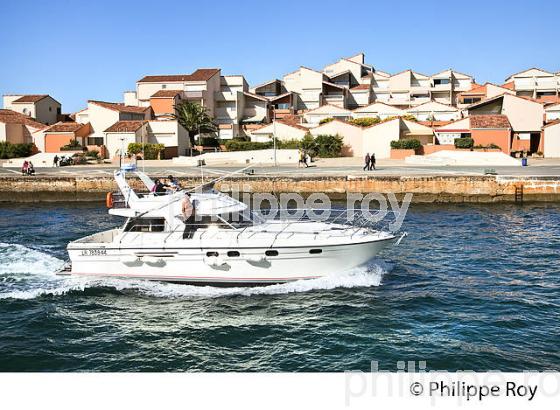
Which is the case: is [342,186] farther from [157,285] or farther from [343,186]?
[157,285]

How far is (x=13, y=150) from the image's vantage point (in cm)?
6347

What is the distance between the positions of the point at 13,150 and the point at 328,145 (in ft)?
111

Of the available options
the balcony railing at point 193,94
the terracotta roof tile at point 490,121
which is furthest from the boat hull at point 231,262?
the balcony railing at point 193,94

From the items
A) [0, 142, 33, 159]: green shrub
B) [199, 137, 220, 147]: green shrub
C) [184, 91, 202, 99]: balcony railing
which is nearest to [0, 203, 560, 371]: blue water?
[0, 142, 33, 159]: green shrub

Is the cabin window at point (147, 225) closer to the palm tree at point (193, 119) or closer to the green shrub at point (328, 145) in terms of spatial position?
the green shrub at point (328, 145)

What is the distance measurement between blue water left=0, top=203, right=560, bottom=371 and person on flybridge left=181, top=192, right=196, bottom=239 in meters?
1.67

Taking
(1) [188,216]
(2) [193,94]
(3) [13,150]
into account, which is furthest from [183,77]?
(1) [188,216]

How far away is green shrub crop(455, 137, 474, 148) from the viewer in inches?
2272

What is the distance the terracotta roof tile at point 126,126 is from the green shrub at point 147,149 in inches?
102

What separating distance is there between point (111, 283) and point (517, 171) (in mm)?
33376

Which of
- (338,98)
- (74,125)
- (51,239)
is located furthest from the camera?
(338,98)

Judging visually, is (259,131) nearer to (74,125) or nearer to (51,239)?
(74,125)
